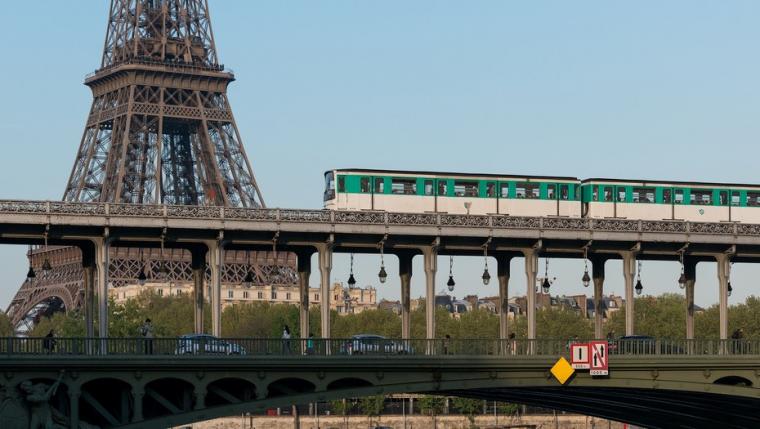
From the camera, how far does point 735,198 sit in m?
110

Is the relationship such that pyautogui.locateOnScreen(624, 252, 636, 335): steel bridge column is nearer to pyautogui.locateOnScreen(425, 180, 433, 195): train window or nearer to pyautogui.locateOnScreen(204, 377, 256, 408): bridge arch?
pyautogui.locateOnScreen(425, 180, 433, 195): train window

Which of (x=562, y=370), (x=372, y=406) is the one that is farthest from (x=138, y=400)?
(x=372, y=406)

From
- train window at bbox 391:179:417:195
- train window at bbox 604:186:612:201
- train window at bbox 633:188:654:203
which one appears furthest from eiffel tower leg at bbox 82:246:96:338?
train window at bbox 633:188:654:203

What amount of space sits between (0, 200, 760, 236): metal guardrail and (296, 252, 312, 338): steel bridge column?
4280mm

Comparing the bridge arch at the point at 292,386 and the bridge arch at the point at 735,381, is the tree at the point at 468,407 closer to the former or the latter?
the bridge arch at the point at 735,381

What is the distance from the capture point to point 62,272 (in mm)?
188375

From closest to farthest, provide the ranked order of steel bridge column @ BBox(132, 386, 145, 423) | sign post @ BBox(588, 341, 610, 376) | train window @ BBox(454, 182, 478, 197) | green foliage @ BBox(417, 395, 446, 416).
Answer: steel bridge column @ BBox(132, 386, 145, 423) → sign post @ BBox(588, 341, 610, 376) → train window @ BBox(454, 182, 478, 197) → green foliage @ BBox(417, 395, 446, 416)

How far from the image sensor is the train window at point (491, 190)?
105m

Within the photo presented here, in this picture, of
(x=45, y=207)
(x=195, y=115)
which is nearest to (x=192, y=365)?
(x=45, y=207)

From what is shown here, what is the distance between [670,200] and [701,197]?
6.95ft

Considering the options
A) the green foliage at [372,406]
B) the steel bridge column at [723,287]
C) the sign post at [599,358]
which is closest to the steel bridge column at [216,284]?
the sign post at [599,358]

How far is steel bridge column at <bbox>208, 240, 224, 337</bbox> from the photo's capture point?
87875 mm

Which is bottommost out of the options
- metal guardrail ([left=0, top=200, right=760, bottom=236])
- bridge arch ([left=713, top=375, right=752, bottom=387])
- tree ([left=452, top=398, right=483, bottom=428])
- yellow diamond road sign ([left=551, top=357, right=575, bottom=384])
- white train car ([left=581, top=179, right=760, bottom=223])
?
tree ([left=452, top=398, right=483, bottom=428])

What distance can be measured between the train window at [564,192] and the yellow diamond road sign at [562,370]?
2691 centimetres
